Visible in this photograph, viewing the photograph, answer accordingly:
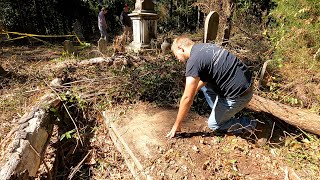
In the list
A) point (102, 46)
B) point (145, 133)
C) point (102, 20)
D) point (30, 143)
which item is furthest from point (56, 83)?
point (102, 20)

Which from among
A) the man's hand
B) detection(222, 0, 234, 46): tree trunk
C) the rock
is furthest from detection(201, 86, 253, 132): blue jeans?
detection(222, 0, 234, 46): tree trunk

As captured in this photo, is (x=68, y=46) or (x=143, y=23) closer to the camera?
(x=143, y=23)

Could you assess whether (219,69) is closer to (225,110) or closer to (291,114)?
(225,110)

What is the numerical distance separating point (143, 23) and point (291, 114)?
5.33 metres

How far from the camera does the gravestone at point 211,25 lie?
5665 millimetres

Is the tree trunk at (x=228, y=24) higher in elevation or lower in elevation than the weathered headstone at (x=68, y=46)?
higher

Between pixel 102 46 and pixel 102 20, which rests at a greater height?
pixel 102 20

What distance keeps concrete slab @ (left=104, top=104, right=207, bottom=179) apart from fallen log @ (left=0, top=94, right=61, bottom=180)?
0.87 m

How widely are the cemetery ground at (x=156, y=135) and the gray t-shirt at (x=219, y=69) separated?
75 centimetres

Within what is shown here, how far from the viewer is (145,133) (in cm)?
298

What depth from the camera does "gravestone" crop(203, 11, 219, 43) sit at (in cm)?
566

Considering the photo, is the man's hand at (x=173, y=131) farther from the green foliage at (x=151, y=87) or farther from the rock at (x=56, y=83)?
the rock at (x=56, y=83)

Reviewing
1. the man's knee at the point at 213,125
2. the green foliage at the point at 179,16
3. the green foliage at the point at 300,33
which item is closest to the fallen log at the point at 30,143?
the man's knee at the point at 213,125

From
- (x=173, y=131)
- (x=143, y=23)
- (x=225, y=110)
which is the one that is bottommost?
(x=173, y=131)
